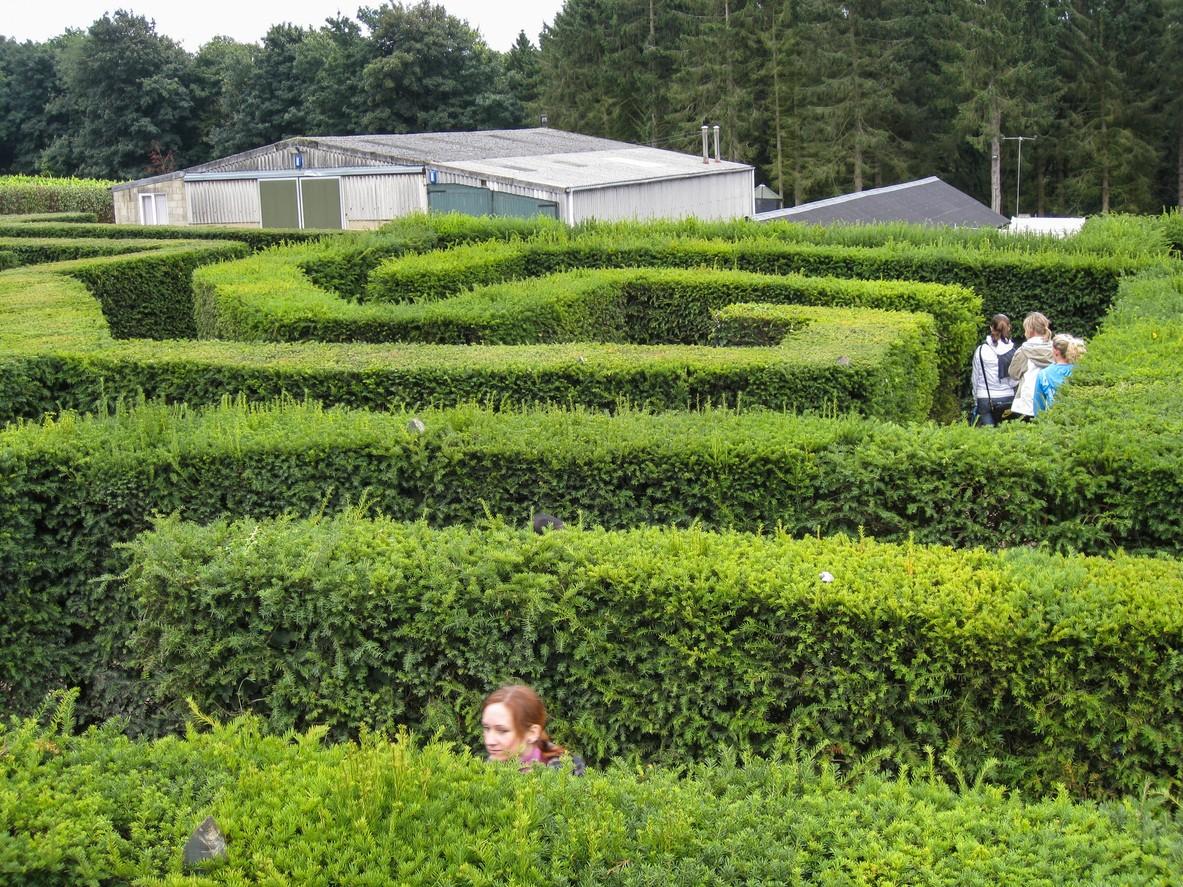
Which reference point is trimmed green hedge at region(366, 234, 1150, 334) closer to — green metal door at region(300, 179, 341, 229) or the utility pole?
green metal door at region(300, 179, 341, 229)

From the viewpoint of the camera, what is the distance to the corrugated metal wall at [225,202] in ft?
108

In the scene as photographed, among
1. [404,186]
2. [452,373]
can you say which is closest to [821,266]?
[452,373]

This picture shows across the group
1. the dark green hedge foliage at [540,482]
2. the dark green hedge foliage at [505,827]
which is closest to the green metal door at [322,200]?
the dark green hedge foliage at [540,482]

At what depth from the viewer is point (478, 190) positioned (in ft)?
95.6

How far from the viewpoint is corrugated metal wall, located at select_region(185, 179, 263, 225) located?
32844 mm

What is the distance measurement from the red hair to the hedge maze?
0.50m

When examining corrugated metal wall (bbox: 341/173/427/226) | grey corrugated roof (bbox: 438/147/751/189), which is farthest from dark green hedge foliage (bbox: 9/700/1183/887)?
corrugated metal wall (bbox: 341/173/427/226)

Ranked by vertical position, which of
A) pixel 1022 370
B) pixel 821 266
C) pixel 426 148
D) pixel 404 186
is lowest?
pixel 1022 370

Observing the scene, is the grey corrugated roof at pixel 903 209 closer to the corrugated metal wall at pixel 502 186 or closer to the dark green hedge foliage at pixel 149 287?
the corrugated metal wall at pixel 502 186

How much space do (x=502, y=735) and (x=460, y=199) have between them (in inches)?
1018

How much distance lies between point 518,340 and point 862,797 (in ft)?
28.4

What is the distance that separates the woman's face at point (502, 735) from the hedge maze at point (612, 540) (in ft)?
1.90

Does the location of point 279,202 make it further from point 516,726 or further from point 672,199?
point 516,726

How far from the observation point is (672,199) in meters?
33.4
